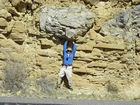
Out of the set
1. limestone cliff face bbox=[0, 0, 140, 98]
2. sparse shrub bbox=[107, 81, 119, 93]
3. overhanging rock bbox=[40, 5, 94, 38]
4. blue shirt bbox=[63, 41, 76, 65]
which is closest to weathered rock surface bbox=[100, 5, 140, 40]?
limestone cliff face bbox=[0, 0, 140, 98]

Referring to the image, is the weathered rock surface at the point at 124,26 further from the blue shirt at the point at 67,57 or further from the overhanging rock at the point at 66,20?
the blue shirt at the point at 67,57

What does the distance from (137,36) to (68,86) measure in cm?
312

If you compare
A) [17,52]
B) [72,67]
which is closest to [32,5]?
[17,52]

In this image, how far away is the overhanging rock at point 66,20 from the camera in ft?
30.8

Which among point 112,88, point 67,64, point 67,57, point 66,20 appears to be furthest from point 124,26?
point 67,64

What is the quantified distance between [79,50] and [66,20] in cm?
117

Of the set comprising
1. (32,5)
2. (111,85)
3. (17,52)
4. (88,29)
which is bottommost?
(111,85)

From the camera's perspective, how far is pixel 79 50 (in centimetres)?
961

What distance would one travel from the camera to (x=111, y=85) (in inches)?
379

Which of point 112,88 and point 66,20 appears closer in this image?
point 66,20

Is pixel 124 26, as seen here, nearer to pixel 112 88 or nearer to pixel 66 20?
pixel 66 20

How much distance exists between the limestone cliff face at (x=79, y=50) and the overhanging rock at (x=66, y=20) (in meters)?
0.18

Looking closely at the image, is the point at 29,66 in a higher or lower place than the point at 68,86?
A: higher

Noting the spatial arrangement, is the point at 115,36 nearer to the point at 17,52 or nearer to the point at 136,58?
the point at 136,58
